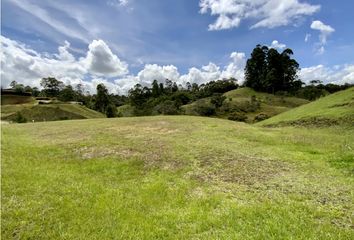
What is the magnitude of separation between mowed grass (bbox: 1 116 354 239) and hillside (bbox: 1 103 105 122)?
82.8 metres

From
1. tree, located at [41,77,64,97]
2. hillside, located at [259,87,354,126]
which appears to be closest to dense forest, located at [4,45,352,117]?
tree, located at [41,77,64,97]

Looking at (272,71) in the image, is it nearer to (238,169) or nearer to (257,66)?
(257,66)

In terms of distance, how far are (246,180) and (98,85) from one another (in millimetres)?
122414

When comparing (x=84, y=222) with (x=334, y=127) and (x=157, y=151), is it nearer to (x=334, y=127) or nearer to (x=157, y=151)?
(x=157, y=151)

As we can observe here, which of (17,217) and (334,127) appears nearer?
(17,217)

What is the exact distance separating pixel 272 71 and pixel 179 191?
142268mm

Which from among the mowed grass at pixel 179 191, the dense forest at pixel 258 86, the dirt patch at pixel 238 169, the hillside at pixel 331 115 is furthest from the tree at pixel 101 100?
the dirt patch at pixel 238 169

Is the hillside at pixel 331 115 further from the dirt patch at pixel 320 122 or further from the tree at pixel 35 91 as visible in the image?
the tree at pixel 35 91

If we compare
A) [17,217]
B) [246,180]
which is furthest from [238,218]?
[17,217]

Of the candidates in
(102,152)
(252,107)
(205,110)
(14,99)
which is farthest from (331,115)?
(14,99)

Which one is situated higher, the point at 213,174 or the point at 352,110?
Answer: the point at 352,110

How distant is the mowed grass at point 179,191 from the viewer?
9977 millimetres

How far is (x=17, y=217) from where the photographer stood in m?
10.8

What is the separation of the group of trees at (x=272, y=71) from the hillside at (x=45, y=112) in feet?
265
